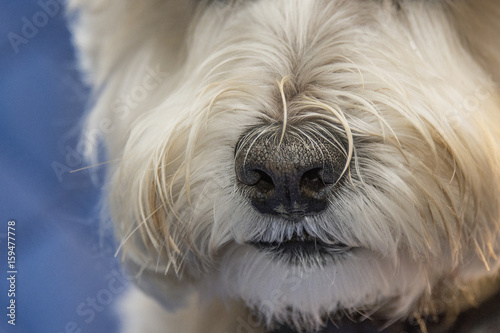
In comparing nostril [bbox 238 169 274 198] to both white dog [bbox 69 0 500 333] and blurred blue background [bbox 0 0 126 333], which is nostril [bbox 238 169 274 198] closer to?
white dog [bbox 69 0 500 333]

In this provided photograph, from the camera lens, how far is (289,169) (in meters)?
1.00

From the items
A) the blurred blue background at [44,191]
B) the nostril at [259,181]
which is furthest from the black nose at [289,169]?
A: the blurred blue background at [44,191]

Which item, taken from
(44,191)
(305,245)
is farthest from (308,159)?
(44,191)

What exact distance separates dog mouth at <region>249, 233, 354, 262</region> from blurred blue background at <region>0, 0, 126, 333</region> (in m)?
0.53

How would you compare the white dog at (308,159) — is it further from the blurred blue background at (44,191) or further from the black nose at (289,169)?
the blurred blue background at (44,191)

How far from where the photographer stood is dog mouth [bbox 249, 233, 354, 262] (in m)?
1.16

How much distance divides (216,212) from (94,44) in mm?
727

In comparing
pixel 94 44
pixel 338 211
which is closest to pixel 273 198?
pixel 338 211

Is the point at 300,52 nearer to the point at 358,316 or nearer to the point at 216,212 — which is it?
the point at 216,212

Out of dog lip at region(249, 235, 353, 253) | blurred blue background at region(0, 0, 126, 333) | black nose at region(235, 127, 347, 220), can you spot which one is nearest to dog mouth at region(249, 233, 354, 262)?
dog lip at region(249, 235, 353, 253)

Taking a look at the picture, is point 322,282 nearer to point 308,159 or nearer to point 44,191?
point 308,159

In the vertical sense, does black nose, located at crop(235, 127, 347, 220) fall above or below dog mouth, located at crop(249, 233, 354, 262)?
above

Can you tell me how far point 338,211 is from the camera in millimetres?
1069

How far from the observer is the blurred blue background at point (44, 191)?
149cm
